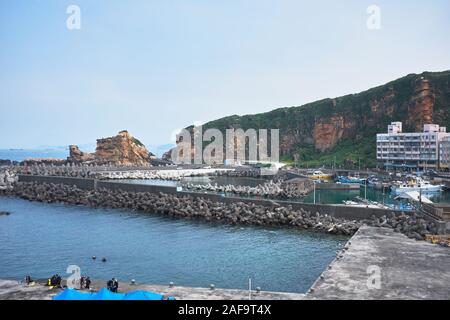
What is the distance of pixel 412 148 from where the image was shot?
91.0 m

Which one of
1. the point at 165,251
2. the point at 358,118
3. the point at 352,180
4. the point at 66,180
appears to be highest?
the point at 358,118

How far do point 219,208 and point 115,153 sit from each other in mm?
78182

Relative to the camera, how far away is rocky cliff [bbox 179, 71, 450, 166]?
109062 millimetres

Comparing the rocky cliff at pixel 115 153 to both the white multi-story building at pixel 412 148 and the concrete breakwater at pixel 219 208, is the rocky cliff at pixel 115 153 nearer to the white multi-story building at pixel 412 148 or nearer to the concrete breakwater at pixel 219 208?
the concrete breakwater at pixel 219 208

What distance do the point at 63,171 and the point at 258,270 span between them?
65.6 meters

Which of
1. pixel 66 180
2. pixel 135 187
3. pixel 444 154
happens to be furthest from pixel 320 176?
pixel 66 180

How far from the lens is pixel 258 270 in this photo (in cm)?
2497

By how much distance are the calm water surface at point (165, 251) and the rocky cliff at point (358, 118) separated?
68891mm

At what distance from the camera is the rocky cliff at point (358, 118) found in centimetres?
10906

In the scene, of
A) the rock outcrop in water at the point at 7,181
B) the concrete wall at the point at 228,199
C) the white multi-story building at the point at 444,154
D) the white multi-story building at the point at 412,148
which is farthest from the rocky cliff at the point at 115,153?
the white multi-story building at the point at 444,154

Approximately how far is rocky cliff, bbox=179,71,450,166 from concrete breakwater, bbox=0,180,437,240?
199 ft

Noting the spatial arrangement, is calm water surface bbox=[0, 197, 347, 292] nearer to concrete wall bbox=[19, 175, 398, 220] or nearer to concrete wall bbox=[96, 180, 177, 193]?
concrete wall bbox=[19, 175, 398, 220]

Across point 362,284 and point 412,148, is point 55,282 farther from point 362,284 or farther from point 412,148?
point 412,148

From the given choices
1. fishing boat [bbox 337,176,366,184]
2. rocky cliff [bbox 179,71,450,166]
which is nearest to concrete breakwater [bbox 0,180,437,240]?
fishing boat [bbox 337,176,366,184]
